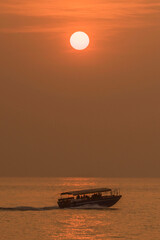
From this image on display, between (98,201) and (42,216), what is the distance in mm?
12807

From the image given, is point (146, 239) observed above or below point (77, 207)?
below

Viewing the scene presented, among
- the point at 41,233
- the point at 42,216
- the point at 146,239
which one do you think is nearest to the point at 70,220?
the point at 42,216

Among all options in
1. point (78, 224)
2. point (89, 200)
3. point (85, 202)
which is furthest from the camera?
point (89, 200)

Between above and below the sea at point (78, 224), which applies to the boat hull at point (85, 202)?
above

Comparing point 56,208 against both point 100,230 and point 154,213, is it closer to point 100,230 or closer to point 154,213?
point 154,213

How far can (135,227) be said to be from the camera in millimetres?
96188

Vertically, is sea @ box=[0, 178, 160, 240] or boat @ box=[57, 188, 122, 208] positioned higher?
boat @ box=[57, 188, 122, 208]

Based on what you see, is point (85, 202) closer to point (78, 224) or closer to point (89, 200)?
point (89, 200)

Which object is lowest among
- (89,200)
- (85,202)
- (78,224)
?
(78,224)

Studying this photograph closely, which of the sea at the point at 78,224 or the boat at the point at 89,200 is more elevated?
the boat at the point at 89,200

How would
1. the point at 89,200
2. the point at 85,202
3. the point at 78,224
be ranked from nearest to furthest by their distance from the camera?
the point at 78,224 < the point at 85,202 < the point at 89,200

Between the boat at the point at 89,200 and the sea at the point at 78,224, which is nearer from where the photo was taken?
the sea at the point at 78,224

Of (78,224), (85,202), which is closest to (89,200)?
(85,202)

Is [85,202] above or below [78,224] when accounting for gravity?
above
